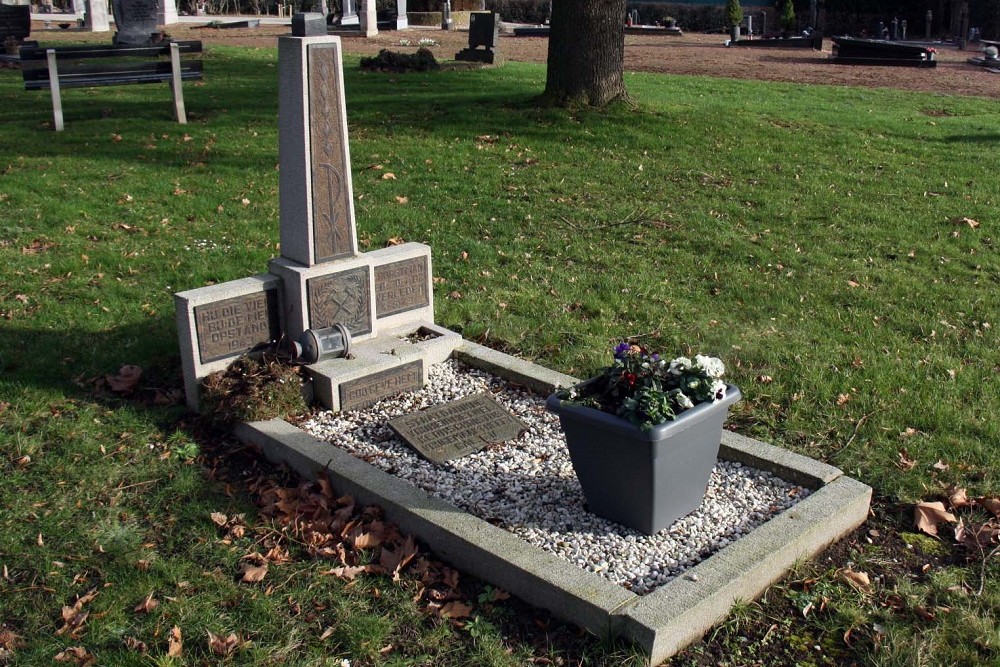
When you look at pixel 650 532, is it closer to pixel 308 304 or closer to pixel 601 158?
pixel 308 304

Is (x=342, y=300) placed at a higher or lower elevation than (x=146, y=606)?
higher

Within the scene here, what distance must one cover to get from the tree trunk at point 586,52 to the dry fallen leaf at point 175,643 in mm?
10342

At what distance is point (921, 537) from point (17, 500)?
4.35m

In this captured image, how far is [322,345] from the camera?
587cm

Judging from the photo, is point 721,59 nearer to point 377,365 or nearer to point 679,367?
point 377,365

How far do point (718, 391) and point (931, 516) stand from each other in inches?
52.1

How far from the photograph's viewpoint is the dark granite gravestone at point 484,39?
66.7 ft

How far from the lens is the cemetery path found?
21.5 m

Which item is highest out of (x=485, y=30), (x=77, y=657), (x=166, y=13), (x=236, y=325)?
(x=166, y=13)

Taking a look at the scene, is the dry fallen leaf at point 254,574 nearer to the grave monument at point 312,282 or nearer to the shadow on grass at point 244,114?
the grave monument at point 312,282

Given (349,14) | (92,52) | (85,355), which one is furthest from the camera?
(349,14)

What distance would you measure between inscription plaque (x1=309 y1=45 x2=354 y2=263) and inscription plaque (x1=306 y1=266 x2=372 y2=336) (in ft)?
0.46

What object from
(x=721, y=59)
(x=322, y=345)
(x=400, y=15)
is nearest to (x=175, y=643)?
(x=322, y=345)

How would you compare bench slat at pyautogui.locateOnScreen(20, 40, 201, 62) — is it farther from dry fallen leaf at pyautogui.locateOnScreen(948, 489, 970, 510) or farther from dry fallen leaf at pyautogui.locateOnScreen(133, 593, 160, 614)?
dry fallen leaf at pyautogui.locateOnScreen(948, 489, 970, 510)
